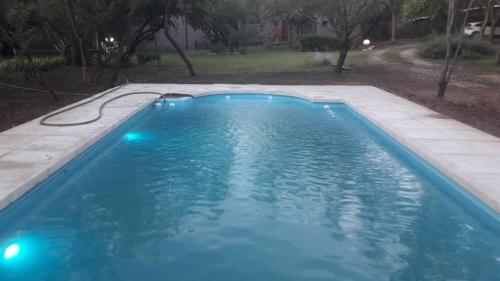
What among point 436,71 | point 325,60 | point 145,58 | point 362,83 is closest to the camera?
point 362,83

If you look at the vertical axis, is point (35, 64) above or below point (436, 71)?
above

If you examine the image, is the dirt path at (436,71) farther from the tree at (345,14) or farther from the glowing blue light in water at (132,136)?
the glowing blue light in water at (132,136)

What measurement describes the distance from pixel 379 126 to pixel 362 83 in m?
6.17

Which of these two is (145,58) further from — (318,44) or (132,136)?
(132,136)

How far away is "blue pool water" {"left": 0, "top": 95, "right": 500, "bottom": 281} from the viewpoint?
3.97 meters

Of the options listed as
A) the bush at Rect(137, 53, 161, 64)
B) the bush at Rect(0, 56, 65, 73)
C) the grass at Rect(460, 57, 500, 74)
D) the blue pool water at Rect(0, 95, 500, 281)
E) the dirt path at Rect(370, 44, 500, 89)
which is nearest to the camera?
the blue pool water at Rect(0, 95, 500, 281)

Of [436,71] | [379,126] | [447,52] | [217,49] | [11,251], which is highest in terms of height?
[217,49]

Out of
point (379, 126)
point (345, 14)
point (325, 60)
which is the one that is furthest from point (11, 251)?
point (325, 60)

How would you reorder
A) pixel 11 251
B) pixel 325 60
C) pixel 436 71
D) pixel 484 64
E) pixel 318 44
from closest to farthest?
pixel 11 251 → pixel 436 71 → pixel 484 64 → pixel 325 60 → pixel 318 44

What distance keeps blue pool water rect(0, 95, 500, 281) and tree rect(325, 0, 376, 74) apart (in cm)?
822

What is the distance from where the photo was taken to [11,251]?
13.6 ft

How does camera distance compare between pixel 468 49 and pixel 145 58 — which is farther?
pixel 145 58

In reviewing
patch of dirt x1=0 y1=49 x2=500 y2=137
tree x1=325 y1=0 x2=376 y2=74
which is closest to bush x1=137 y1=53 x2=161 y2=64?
patch of dirt x1=0 y1=49 x2=500 y2=137

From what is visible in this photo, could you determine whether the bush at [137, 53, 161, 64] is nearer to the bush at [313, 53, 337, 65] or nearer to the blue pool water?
the bush at [313, 53, 337, 65]
